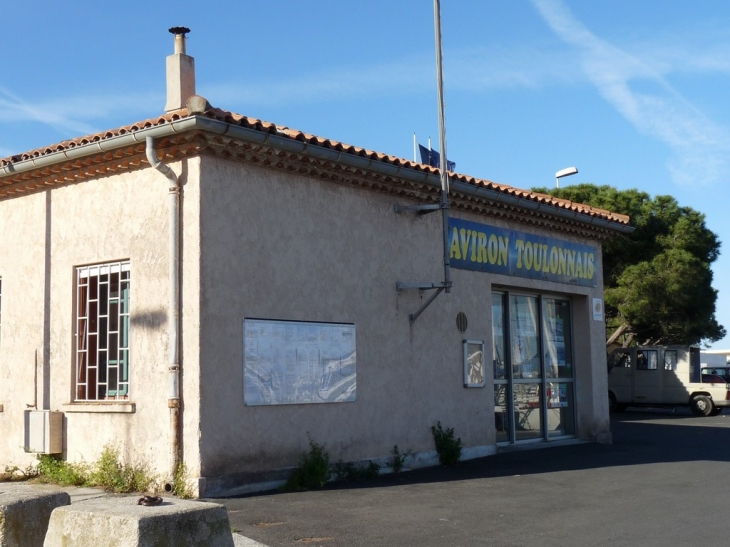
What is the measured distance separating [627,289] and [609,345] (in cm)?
338

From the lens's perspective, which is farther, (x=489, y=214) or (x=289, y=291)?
(x=489, y=214)

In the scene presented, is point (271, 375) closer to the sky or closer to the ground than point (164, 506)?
closer to the sky

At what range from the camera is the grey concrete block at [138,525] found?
509 centimetres

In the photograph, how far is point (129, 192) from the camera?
33.6 ft

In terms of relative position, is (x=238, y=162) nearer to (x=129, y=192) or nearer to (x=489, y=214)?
(x=129, y=192)

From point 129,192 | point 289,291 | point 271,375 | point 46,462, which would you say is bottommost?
point 46,462

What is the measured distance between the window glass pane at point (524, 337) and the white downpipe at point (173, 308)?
22.1 ft

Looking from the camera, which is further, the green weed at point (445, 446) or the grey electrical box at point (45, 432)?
the green weed at point (445, 446)

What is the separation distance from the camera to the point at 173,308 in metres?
9.57

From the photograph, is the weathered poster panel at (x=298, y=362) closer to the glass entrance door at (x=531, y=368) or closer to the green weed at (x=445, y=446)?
the green weed at (x=445, y=446)

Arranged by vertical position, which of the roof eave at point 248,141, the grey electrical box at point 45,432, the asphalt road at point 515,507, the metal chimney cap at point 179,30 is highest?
the metal chimney cap at point 179,30

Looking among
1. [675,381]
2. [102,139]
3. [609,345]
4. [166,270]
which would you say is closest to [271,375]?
[166,270]

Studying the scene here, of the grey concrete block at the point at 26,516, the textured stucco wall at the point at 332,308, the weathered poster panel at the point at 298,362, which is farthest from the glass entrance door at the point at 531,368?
the grey concrete block at the point at 26,516

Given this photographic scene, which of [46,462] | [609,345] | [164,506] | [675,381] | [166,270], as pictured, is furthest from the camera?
[609,345]
